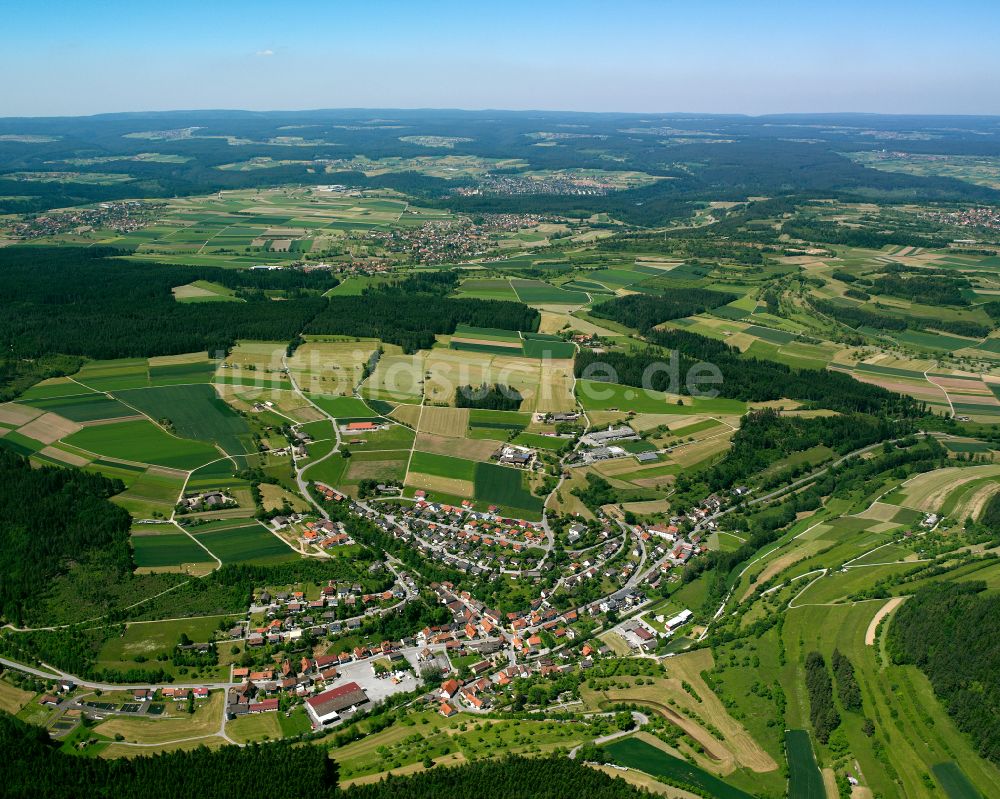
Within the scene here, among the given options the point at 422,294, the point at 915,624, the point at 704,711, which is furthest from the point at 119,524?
the point at 422,294

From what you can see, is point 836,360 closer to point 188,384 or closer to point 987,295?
point 987,295

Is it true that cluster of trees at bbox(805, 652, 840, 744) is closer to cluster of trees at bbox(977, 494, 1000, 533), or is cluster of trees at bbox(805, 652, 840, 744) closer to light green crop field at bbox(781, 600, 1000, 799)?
light green crop field at bbox(781, 600, 1000, 799)

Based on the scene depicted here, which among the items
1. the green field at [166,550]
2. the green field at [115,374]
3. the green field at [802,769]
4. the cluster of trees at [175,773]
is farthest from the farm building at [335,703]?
the green field at [115,374]

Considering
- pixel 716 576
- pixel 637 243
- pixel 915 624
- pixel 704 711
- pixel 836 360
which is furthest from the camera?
pixel 637 243

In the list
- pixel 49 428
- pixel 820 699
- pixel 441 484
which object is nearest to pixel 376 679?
pixel 441 484

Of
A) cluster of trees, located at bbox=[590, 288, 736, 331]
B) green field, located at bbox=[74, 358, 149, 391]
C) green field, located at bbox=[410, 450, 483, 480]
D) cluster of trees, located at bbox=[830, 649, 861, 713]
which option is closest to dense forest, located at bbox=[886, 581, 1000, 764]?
cluster of trees, located at bbox=[830, 649, 861, 713]

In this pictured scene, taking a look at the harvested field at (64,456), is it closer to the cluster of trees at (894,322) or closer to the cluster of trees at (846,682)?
the cluster of trees at (846,682)
